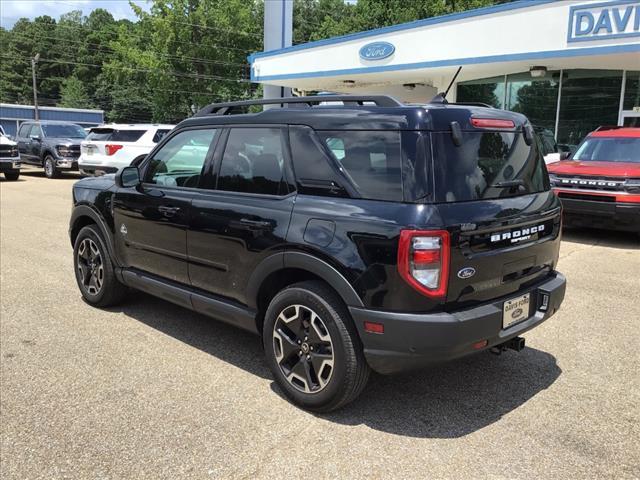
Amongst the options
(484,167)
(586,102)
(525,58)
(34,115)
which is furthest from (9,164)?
(34,115)

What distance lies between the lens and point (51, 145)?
19.5 meters

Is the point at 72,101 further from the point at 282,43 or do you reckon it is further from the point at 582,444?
the point at 582,444

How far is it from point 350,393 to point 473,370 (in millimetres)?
1262

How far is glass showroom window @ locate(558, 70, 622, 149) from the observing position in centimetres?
1434

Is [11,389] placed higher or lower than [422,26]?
lower

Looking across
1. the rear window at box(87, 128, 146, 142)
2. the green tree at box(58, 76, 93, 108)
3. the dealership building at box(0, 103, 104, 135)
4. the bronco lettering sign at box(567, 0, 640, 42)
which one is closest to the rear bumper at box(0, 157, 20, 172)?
the rear window at box(87, 128, 146, 142)

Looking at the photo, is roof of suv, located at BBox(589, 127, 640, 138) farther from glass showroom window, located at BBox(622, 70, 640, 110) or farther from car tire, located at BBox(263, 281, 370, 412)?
car tire, located at BBox(263, 281, 370, 412)

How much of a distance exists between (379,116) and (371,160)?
258mm

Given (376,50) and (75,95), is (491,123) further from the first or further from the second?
(75,95)

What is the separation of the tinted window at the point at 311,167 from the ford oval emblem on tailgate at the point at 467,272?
80 cm

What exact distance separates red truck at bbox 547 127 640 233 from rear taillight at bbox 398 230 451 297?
22.7 feet

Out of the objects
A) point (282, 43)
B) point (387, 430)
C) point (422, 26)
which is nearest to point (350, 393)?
point (387, 430)

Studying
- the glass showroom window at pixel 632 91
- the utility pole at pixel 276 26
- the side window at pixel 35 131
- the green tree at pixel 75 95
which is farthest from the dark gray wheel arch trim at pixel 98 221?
the green tree at pixel 75 95

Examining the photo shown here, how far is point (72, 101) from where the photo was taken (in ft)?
275
